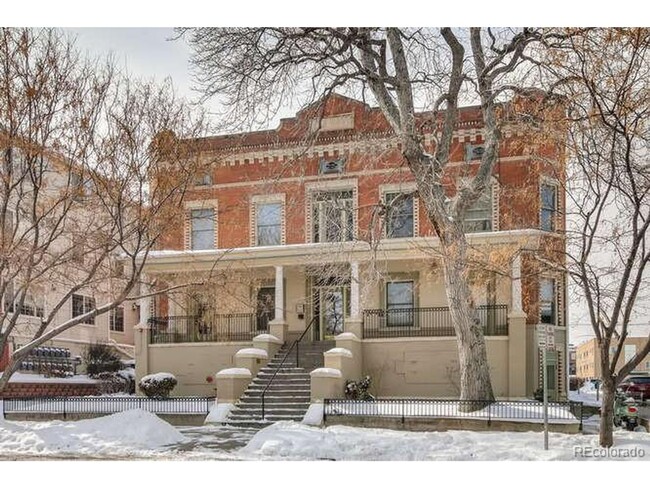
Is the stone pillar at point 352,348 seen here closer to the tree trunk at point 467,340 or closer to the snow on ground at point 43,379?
the tree trunk at point 467,340

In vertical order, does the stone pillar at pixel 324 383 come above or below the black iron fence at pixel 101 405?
above

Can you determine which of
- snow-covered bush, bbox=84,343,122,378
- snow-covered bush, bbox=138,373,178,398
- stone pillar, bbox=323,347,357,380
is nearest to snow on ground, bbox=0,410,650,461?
snow-covered bush, bbox=138,373,178,398

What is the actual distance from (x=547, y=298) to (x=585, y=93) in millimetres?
3280

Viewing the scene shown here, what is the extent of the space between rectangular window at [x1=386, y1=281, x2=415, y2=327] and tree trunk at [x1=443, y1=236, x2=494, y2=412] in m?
2.34

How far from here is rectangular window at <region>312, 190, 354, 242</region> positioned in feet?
36.5

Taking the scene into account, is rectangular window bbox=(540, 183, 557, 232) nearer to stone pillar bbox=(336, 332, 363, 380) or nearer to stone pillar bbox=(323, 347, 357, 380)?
stone pillar bbox=(323, 347, 357, 380)

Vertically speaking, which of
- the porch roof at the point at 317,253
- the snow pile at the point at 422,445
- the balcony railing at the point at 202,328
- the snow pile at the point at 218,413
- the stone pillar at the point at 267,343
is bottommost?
the snow pile at the point at 218,413

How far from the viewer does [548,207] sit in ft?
31.2

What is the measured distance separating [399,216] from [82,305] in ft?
15.7

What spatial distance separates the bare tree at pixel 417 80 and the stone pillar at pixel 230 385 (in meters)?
3.09

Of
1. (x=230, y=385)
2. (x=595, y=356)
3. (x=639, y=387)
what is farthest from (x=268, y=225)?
(x=595, y=356)

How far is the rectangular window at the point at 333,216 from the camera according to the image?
11117 mm

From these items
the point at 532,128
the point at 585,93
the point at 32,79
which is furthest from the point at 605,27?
the point at 32,79

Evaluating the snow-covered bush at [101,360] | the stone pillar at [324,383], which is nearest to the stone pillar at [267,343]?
the stone pillar at [324,383]
